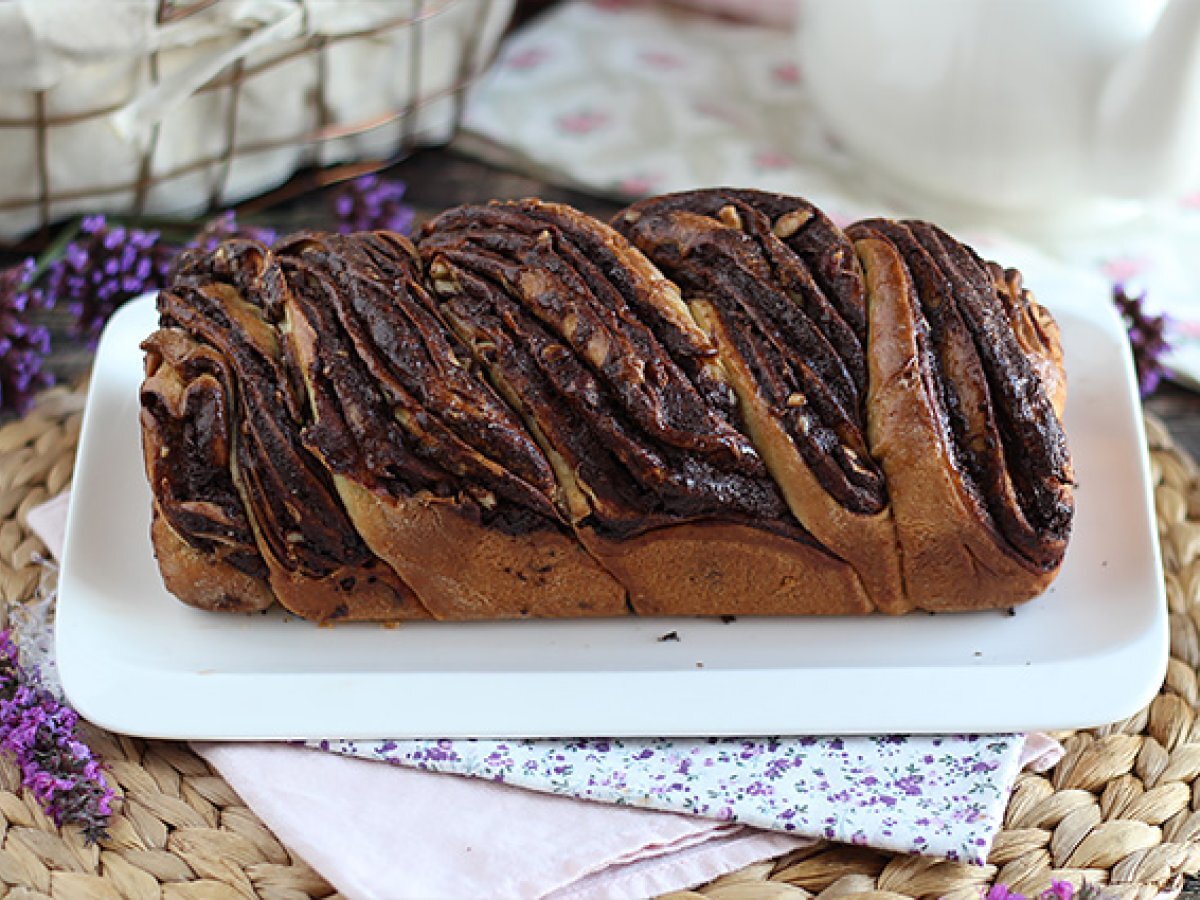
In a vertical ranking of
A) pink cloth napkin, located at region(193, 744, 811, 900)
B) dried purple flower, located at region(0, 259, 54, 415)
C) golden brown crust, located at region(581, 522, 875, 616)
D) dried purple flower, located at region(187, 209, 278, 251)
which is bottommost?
dried purple flower, located at region(0, 259, 54, 415)

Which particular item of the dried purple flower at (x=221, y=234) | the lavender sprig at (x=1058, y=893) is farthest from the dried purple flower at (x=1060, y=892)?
the dried purple flower at (x=221, y=234)

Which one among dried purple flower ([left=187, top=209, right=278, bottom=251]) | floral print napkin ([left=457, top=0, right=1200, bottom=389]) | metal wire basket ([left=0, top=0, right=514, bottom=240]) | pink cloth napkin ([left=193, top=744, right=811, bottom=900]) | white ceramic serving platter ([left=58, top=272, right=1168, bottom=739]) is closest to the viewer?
pink cloth napkin ([left=193, top=744, right=811, bottom=900])

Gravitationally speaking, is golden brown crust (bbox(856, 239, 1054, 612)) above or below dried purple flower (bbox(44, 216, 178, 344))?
above

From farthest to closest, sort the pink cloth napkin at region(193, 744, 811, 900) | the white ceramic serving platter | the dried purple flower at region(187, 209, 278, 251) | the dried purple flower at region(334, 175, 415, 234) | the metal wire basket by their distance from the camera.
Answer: the dried purple flower at region(334, 175, 415, 234) → the dried purple flower at region(187, 209, 278, 251) → the metal wire basket → the white ceramic serving platter → the pink cloth napkin at region(193, 744, 811, 900)

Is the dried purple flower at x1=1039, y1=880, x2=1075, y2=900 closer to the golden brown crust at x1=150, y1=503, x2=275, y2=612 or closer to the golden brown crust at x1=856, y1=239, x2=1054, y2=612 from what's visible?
the golden brown crust at x1=856, y1=239, x2=1054, y2=612

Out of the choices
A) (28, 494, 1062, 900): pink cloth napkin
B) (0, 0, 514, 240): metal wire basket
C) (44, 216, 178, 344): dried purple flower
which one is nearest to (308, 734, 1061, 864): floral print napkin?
(28, 494, 1062, 900): pink cloth napkin

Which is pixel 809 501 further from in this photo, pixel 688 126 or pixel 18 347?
pixel 688 126

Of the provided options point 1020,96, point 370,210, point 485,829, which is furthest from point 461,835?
point 1020,96
